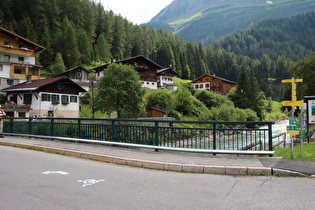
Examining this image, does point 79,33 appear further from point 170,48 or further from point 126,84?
point 126,84

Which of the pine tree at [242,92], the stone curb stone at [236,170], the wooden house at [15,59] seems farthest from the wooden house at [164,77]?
the stone curb stone at [236,170]

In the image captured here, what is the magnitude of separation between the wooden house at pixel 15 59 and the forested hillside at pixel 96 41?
13.8m

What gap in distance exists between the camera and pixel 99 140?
38.1ft

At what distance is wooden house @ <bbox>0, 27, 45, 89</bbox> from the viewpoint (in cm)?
4944

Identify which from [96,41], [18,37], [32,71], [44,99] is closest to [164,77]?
[32,71]

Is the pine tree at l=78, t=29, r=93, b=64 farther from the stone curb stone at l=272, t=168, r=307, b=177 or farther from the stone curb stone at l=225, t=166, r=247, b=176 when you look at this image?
the stone curb stone at l=272, t=168, r=307, b=177

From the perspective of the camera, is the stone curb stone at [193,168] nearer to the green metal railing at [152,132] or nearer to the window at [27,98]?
the green metal railing at [152,132]

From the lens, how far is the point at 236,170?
6750mm

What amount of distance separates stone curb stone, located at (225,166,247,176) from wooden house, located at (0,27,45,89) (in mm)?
52651

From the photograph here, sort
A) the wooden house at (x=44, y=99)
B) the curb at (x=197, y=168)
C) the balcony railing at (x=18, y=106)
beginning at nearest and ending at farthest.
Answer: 1. the curb at (x=197, y=168)
2. the balcony railing at (x=18, y=106)
3. the wooden house at (x=44, y=99)

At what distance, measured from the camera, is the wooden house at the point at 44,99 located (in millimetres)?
38500

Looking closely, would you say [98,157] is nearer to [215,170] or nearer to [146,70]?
[215,170]

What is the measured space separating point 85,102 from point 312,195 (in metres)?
48.7

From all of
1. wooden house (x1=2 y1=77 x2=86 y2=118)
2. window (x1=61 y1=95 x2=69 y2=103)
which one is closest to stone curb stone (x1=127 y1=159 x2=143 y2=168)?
wooden house (x1=2 y1=77 x2=86 y2=118)
